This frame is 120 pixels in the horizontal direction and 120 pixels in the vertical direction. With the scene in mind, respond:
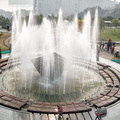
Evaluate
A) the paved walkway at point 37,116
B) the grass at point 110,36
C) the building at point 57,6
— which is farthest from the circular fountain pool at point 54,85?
the building at point 57,6

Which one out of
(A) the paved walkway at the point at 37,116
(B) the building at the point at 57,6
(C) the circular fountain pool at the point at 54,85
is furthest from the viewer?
(B) the building at the point at 57,6

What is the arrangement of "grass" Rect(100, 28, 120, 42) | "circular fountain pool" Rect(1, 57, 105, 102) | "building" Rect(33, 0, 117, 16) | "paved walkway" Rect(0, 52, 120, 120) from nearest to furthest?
"paved walkway" Rect(0, 52, 120, 120)
"circular fountain pool" Rect(1, 57, 105, 102)
"grass" Rect(100, 28, 120, 42)
"building" Rect(33, 0, 117, 16)

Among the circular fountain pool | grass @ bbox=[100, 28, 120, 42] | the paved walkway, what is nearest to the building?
grass @ bbox=[100, 28, 120, 42]

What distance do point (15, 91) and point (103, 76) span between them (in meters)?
6.45

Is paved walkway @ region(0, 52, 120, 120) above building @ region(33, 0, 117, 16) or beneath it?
beneath

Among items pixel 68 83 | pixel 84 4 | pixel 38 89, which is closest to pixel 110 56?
pixel 68 83

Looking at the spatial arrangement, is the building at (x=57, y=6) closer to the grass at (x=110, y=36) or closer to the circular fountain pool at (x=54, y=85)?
the grass at (x=110, y=36)

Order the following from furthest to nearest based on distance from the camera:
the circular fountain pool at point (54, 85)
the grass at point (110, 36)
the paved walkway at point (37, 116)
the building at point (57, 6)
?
the building at point (57, 6) → the grass at point (110, 36) → the circular fountain pool at point (54, 85) → the paved walkway at point (37, 116)

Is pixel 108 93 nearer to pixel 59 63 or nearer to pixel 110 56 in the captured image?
pixel 59 63

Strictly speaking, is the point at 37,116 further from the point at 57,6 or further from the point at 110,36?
the point at 57,6

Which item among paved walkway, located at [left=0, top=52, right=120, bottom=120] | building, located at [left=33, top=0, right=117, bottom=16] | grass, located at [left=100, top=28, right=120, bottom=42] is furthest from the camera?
building, located at [left=33, top=0, right=117, bottom=16]

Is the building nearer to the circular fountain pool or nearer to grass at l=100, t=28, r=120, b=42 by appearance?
grass at l=100, t=28, r=120, b=42

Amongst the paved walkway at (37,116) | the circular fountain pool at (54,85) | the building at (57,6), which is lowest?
the paved walkway at (37,116)

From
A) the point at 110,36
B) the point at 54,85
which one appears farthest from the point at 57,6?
the point at 54,85
